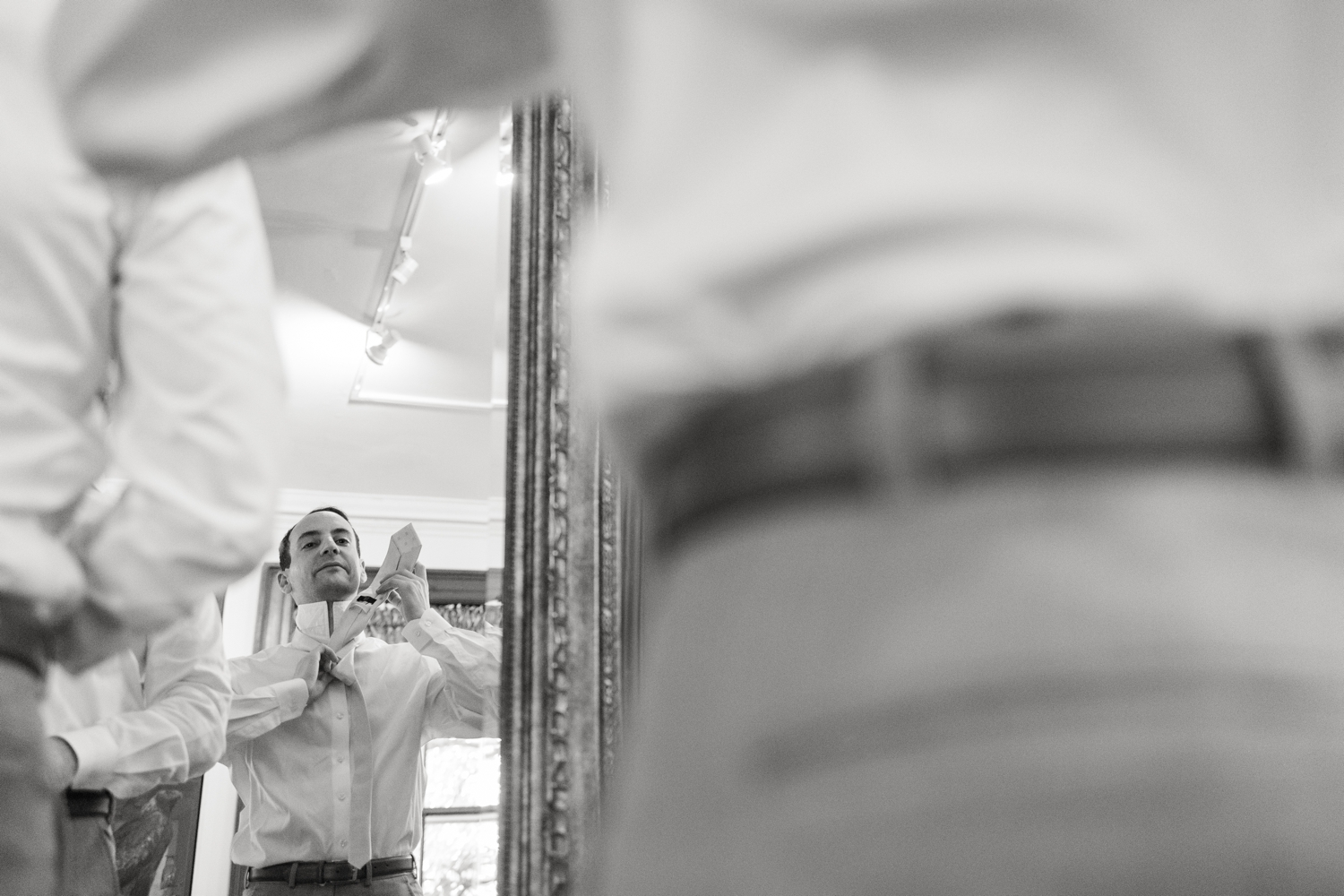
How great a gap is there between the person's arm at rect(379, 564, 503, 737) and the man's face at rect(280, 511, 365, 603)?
0.48ft

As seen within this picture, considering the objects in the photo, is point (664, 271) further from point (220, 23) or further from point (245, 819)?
point (245, 819)

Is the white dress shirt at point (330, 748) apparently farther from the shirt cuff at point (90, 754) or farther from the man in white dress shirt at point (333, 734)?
the shirt cuff at point (90, 754)

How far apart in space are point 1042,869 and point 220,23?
44cm

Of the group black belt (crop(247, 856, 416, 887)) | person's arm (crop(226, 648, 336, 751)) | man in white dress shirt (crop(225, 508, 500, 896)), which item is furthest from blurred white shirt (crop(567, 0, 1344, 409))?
person's arm (crop(226, 648, 336, 751))

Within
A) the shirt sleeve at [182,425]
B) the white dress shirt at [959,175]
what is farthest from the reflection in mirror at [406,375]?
the white dress shirt at [959,175]

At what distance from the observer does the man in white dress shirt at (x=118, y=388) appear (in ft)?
3.18

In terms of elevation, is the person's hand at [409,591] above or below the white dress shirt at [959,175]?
above

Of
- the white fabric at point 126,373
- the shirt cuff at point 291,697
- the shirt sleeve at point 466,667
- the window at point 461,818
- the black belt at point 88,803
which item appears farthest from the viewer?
the shirt cuff at point 291,697

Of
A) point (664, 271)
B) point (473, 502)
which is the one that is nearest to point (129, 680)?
point (664, 271)

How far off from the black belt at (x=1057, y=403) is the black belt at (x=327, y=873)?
100 inches

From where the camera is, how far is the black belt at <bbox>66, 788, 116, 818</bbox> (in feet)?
5.91

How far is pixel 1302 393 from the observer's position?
0.24 m

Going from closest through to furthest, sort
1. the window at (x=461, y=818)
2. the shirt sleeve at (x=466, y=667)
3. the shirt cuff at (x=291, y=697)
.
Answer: the shirt sleeve at (x=466, y=667), the window at (x=461, y=818), the shirt cuff at (x=291, y=697)

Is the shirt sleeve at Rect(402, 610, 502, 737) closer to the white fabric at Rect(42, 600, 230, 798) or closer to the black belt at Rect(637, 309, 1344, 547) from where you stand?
the white fabric at Rect(42, 600, 230, 798)
